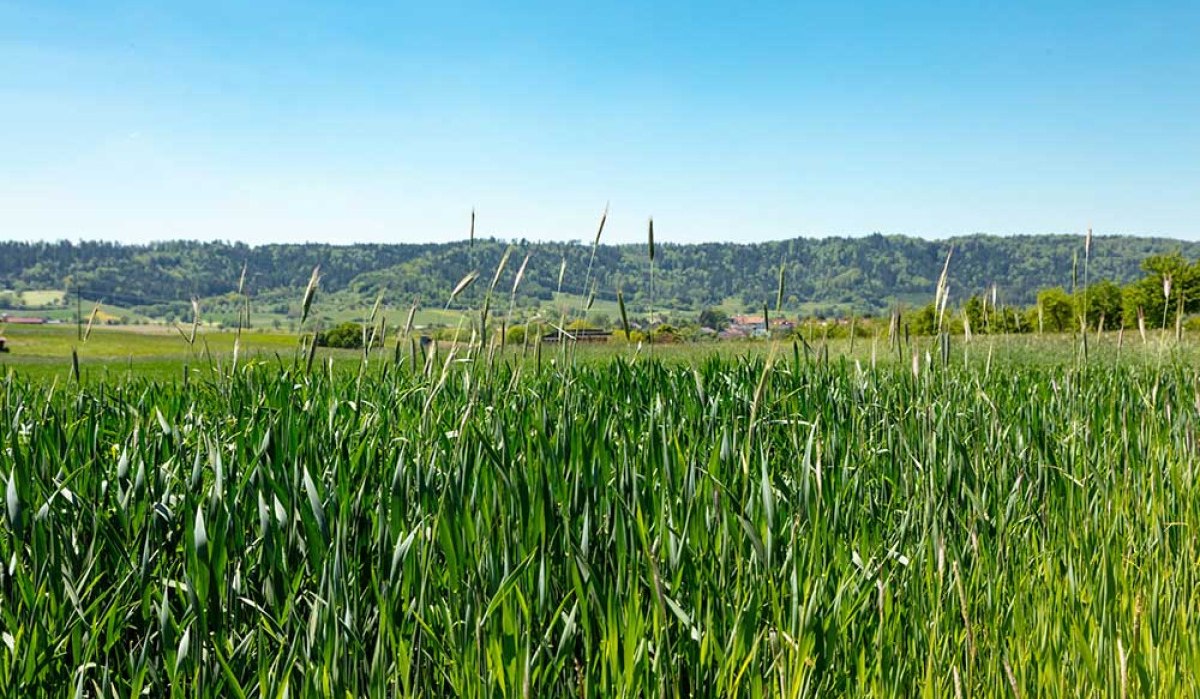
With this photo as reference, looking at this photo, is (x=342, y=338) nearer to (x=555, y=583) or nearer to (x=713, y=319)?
(x=713, y=319)

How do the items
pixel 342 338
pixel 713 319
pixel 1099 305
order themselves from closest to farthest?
1. pixel 713 319
2. pixel 342 338
3. pixel 1099 305

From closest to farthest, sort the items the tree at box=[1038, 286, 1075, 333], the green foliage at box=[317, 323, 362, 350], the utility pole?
the utility pole < the green foliage at box=[317, 323, 362, 350] < the tree at box=[1038, 286, 1075, 333]

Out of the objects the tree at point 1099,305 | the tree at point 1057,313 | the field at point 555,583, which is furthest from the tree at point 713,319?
the field at point 555,583

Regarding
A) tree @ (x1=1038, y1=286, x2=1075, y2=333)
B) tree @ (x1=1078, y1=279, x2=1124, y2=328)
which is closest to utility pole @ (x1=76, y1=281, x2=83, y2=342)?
tree @ (x1=1038, y1=286, x2=1075, y2=333)

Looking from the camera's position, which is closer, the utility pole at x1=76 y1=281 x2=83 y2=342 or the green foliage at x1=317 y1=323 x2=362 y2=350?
the utility pole at x1=76 y1=281 x2=83 y2=342

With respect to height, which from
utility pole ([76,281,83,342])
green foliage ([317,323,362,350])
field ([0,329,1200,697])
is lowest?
field ([0,329,1200,697])

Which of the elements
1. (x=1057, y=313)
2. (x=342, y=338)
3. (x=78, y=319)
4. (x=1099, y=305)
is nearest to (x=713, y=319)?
(x=342, y=338)

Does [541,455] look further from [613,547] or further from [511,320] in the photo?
[511,320]

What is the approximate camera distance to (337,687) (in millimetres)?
2035

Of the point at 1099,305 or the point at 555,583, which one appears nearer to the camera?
the point at 555,583

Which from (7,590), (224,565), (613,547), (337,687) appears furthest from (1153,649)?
(7,590)

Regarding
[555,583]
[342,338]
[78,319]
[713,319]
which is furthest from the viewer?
[342,338]

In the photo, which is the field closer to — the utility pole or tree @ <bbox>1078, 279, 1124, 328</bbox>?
the utility pole

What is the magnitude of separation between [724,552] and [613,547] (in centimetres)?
58
